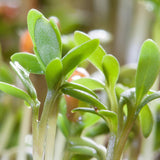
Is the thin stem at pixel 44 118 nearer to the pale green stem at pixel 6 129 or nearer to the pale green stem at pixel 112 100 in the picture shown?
the pale green stem at pixel 112 100

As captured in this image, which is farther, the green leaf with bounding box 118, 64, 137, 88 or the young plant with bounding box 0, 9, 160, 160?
the green leaf with bounding box 118, 64, 137, 88

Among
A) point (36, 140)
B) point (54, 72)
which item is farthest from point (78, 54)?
point (36, 140)

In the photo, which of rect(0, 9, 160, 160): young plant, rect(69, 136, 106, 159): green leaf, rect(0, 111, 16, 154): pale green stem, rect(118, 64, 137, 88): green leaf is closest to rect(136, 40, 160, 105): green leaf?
rect(0, 9, 160, 160): young plant

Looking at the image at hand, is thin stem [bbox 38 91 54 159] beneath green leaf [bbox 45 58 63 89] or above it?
beneath

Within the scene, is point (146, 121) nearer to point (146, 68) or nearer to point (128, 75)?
point (146, 68)

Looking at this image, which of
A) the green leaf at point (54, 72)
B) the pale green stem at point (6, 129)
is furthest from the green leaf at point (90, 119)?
the pale green stem at point (6, 129)

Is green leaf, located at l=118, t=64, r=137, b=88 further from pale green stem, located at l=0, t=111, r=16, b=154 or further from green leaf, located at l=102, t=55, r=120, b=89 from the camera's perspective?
pale green stem, located at l=0, t=111, r=16, b=154

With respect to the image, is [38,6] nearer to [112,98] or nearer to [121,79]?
[121,79]
